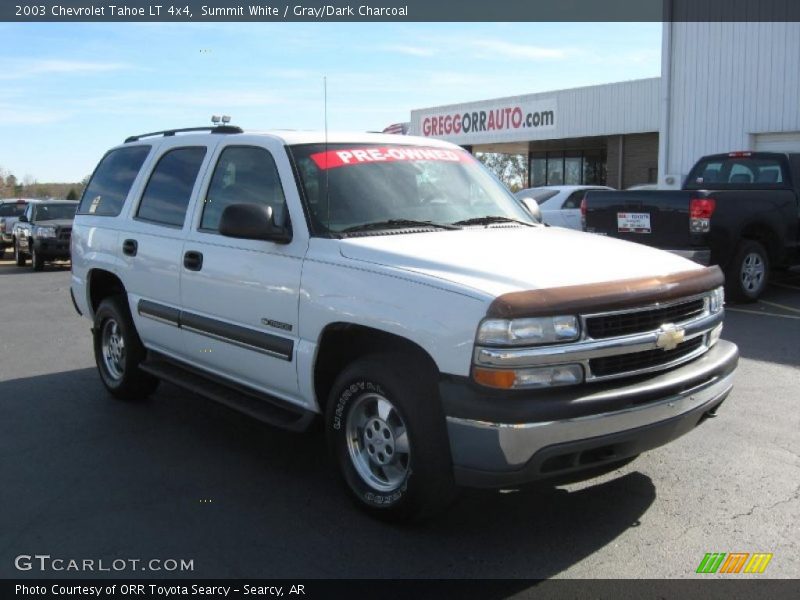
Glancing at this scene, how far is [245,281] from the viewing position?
4645 mm

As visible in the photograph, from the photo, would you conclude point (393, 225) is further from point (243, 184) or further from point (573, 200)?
point (573, 200)

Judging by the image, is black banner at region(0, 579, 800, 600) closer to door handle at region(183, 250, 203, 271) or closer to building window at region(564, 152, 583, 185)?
door handle at region(183, 250, 203, 271)

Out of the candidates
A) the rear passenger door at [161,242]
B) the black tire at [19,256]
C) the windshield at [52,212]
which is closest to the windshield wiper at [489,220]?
the rear passenger door at [161,242]

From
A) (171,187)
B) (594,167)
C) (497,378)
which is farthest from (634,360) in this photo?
(594,167)

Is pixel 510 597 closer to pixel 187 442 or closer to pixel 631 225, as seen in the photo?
pixel 187 442

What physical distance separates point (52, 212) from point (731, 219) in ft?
55.2

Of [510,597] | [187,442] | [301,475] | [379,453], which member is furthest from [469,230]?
[187,442]

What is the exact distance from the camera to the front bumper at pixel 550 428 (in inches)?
129

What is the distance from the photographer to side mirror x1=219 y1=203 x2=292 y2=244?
4266mm

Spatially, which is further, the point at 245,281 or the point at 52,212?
the point at 52,212

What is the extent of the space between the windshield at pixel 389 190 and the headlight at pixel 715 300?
1.30 m

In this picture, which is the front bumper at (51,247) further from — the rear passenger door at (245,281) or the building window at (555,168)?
the building window at (555,168)

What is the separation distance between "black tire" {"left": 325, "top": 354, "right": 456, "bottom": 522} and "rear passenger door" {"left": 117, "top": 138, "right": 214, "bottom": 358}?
1.85m

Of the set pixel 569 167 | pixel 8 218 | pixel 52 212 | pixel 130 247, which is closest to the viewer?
pixel 130 247
